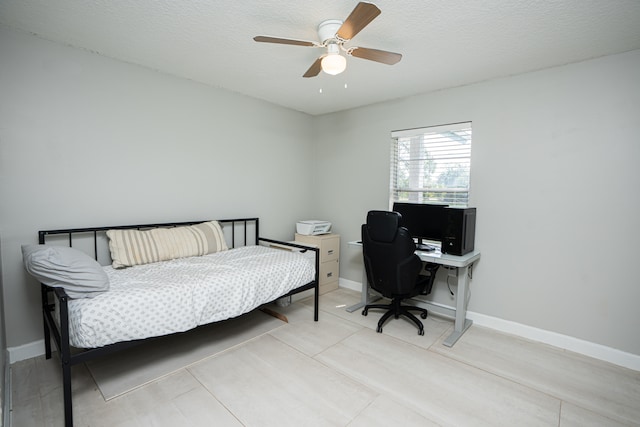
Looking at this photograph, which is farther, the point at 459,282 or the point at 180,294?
the point at 459,282

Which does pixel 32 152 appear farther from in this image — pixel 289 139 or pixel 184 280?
pixel 289 139

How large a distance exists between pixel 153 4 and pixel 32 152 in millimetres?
1440

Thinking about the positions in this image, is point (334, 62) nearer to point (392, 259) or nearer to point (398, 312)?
point (392, 259)

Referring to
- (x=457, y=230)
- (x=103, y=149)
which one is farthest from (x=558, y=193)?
(x=103, y=149)

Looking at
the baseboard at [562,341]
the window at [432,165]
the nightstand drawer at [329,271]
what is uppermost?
the window at [432,165]

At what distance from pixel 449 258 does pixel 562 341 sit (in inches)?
45.8

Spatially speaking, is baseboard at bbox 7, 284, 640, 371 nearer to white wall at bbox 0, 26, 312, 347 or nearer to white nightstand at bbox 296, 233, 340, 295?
white wall at bbox 0, 26, 312, 347

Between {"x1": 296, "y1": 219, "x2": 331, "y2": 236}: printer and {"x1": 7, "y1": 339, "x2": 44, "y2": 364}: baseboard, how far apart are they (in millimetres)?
2628

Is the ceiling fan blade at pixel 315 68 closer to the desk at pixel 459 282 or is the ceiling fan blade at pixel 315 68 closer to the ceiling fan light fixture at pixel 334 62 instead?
the ceiling fan light fixture at pixel 334 62

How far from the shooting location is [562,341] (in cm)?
254

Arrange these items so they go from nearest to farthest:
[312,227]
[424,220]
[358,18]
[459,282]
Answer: [358,18], [459,282], [424,220], [312,227]

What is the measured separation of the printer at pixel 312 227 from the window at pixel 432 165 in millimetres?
960

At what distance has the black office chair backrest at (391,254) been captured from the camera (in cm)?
257

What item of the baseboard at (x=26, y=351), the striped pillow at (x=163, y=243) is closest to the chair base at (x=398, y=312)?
Answer: the striped pillow at (x=163, y=243)
